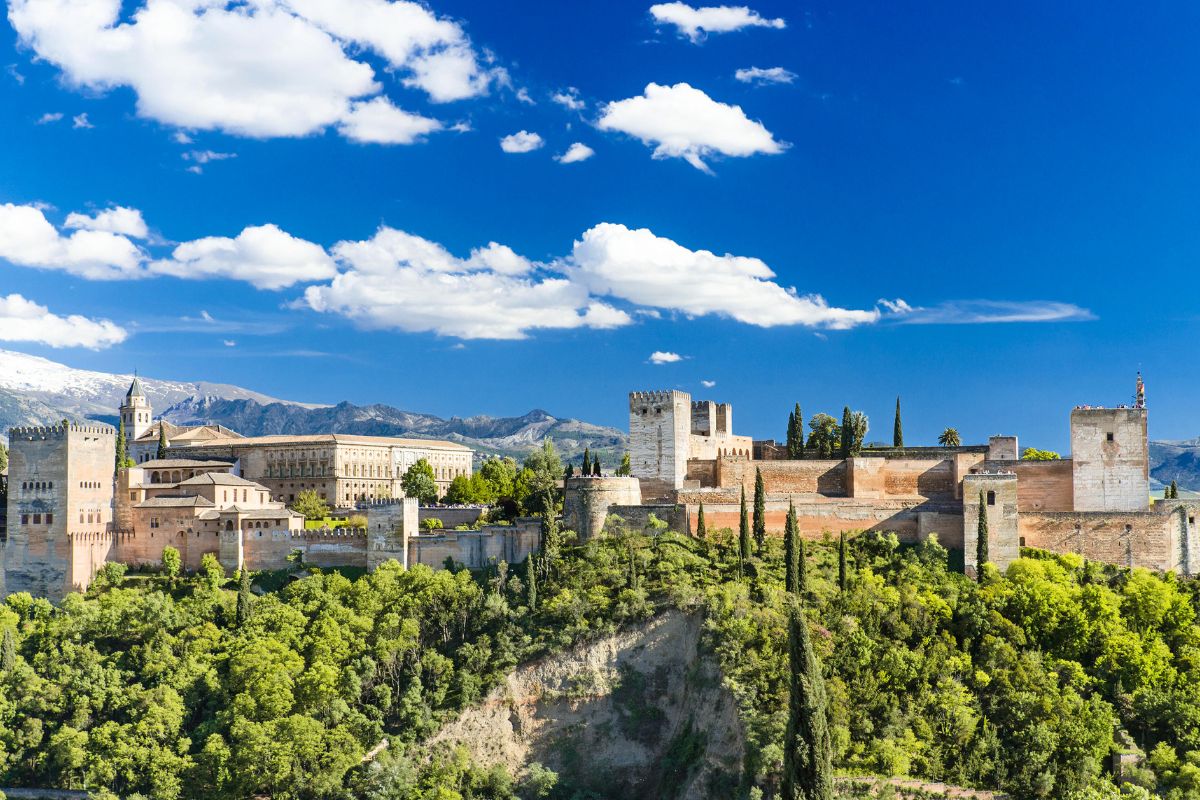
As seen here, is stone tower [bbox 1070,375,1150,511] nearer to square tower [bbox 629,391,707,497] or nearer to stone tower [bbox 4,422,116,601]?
square tower [bbox 629,391,707,497]

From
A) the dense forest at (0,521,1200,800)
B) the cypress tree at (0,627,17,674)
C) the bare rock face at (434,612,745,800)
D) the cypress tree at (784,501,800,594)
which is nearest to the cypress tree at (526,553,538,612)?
the dense forest at (0,521,1200,800)

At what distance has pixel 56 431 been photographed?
57.4 meters

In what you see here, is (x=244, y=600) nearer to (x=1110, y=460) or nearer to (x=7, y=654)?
(x=7, y=654)

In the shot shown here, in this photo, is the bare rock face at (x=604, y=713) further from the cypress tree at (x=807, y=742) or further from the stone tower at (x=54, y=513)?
the stone tower at (x=54, y=513)

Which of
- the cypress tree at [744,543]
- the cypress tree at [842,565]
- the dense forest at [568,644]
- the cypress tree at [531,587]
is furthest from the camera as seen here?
the cypress tree at [531,587]

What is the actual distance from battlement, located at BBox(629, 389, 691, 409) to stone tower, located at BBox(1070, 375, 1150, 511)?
57.4ft

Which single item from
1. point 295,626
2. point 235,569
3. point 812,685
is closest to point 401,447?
point 235,569

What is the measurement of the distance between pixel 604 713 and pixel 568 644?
9.80 feet

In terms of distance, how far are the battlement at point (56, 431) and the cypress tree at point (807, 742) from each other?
36974 millimetres

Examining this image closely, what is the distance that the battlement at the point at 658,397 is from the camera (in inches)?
2280

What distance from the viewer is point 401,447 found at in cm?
8812

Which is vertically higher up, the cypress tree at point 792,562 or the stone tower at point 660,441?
the stone tower at point 660,441

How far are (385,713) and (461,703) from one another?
304 centimetres

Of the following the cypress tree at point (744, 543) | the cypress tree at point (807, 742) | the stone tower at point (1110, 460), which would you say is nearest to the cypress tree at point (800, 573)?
the cypress tree at point (744, 543)
